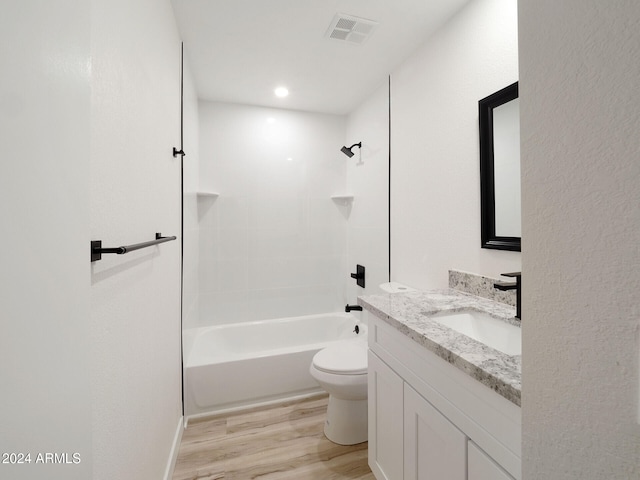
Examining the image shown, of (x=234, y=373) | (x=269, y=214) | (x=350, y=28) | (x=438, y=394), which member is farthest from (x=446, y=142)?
(x=234, y=373)

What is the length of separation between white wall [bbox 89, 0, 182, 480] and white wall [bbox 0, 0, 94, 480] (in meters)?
0.14

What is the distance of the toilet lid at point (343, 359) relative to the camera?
66.5 inches

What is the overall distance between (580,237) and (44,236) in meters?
0.80

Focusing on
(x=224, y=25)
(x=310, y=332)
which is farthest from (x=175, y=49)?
(x=310, y=332)

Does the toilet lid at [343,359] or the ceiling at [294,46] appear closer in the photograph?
the ceiling at [294,46]

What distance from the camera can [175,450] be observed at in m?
1.59

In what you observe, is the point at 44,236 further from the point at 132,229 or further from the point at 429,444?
the point at 429,444

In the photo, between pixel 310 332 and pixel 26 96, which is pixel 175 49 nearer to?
pixel 26 96

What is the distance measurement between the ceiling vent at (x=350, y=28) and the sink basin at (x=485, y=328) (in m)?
1.62

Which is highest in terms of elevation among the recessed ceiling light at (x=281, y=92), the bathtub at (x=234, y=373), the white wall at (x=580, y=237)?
the recessed ceiling light at (x=281, y=92)

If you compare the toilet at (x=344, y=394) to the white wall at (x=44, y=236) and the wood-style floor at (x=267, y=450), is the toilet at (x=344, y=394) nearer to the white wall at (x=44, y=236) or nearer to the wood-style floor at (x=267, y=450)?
the wood-style floor at (x=267, y=450)

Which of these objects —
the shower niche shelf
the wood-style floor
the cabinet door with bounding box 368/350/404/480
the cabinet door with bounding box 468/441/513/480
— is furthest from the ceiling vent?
the wood-style floor

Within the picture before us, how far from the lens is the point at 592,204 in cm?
38

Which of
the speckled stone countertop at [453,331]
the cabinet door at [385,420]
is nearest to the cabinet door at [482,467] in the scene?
the speckled stone countertop at [453,331]
